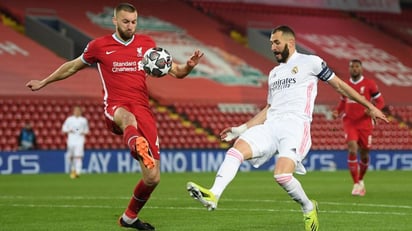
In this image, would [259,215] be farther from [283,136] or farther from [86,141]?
[86,141]

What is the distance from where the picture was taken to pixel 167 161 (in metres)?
28.2

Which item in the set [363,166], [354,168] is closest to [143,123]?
[354,168]

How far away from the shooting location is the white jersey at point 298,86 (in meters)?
9.38

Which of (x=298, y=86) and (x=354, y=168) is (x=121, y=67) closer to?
(x=298, y=86)

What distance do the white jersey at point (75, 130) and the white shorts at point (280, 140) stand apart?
16.3 m

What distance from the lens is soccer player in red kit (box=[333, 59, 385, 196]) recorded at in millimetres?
16484

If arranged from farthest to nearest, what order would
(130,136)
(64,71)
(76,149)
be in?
(76,149) < (64,71) < (130,136)

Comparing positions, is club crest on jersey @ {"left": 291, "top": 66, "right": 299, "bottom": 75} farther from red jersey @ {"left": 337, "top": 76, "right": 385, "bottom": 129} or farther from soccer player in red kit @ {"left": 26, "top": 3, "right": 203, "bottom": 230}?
red jersey @ {"left": 337, "top": 76, "right": 385, "bottom": 129}

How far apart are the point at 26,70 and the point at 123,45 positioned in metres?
22.0

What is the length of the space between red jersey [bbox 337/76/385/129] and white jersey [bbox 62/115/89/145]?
10.1 metres

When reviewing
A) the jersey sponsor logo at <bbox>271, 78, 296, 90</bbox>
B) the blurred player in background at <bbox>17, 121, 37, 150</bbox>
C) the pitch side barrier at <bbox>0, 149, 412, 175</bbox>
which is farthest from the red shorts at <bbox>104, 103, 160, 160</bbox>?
the blurred player in background at <bbox>17, 121, 37, 150</bbox>

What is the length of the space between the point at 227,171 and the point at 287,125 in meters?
0.85

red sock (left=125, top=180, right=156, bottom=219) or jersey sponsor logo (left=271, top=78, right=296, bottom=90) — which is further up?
jersey sponsor logo (left=271, top=78, right=296, bottom=90)

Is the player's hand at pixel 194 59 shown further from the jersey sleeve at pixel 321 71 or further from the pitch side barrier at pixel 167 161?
the pitch side barrier at pixel 167 161
